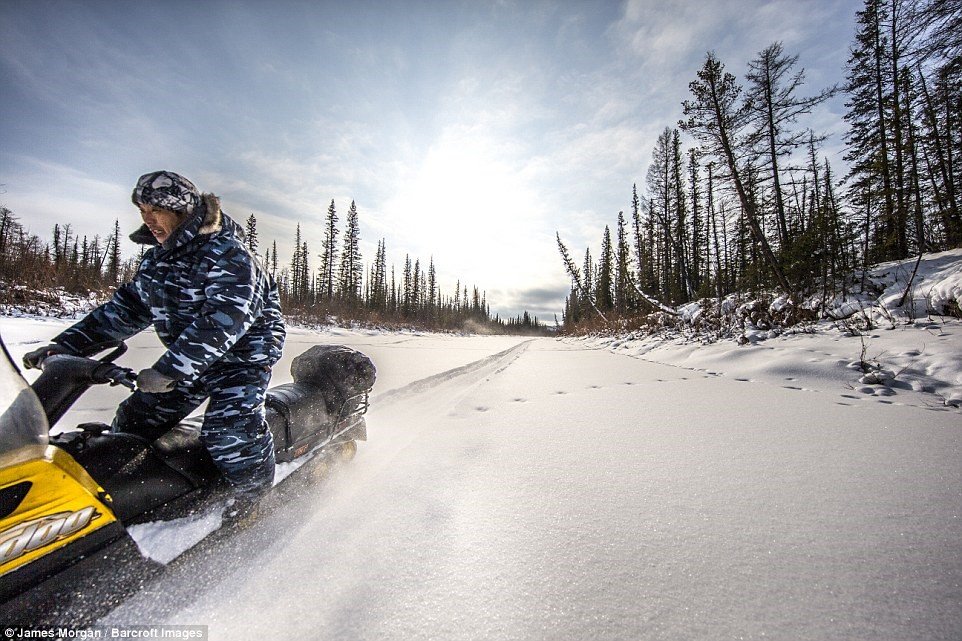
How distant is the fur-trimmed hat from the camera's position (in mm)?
1688

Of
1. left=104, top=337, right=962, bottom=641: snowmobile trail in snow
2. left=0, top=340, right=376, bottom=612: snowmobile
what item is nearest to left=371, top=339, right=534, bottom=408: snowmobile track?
left=104, top=337, right=962, bottom=641: snowmobile trail in snow

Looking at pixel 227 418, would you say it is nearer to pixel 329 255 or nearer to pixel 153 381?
pixel 153 381

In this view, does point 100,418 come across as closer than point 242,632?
No

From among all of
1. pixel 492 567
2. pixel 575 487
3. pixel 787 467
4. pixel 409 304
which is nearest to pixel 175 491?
pixel 492 567

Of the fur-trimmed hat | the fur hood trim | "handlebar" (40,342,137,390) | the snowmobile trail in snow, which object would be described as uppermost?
the fur-trimmed hat

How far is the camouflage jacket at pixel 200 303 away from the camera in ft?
4.99

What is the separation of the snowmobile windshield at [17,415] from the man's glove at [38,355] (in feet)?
2.32

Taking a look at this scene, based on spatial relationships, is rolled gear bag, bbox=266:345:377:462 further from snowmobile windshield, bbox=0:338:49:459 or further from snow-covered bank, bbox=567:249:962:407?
snow-covered bank, bbox=567:249:962:407

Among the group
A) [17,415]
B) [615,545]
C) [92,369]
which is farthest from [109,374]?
[615,545]

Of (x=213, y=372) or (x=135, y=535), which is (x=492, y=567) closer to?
(x=135, y=535)

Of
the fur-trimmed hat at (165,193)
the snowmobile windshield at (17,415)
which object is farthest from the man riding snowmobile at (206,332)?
the snowmobile windshield at (17,415)

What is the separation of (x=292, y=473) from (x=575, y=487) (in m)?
1.51

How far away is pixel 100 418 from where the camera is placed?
2533 mm

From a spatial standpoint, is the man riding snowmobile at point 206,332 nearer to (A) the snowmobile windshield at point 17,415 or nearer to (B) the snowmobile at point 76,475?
(B) the snowmobile at point 76,475
